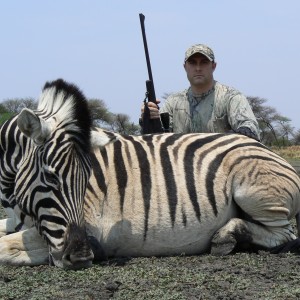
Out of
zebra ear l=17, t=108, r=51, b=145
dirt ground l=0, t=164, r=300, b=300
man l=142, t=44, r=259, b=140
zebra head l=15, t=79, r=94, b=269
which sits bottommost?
dirt ground l=0, t=164, r=300, b=300

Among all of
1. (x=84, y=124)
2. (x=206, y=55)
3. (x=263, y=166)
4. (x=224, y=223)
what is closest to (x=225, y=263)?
→ (x=224, y=223)

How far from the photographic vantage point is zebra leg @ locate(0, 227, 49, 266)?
15.5 feet

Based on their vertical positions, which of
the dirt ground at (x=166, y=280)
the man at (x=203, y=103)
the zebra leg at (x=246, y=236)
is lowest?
the dirt ground at (x=166, y=280)

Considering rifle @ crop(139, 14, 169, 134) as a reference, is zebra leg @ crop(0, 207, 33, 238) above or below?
below

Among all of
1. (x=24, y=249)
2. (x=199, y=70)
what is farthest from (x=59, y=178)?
(x=199, y=70)

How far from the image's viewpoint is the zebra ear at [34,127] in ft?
14.6

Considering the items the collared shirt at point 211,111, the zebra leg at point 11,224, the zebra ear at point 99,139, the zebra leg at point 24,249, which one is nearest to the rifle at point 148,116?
the collared shirt at point 211,111

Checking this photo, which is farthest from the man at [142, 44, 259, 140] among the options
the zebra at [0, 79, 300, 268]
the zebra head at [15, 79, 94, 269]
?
the zebra head at [15, 79, 94, 269]

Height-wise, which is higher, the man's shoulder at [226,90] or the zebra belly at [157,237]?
the man's shoulder at [226,90]

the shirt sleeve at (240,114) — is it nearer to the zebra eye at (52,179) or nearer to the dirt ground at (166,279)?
the dirt ground at (166,279)

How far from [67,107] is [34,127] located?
12.9 inches

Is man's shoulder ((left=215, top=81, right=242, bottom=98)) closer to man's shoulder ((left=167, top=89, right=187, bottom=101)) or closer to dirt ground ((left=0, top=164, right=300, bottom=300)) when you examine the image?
man's shoulder ((left=167, top=89, right=187, bottom=101))

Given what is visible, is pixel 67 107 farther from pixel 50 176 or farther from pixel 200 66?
pixel 200 66

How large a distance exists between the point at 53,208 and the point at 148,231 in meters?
0.82
